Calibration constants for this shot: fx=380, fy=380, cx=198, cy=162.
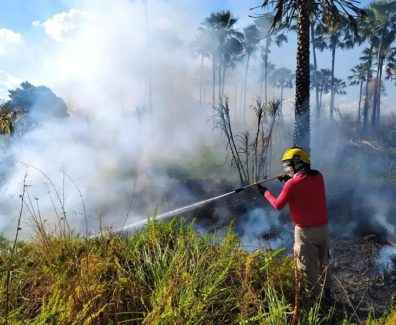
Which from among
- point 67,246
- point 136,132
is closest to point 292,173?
point 67,246

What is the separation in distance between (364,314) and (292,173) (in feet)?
6.07

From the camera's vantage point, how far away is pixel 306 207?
414 centimetres

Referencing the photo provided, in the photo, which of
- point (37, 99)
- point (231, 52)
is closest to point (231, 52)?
point (231, 52)

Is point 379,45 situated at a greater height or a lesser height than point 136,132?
greater

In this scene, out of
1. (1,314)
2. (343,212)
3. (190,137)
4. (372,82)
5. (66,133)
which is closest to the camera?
(1,314)

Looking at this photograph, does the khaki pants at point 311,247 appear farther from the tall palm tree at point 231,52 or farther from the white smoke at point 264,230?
the tall palm tree at point 231,52

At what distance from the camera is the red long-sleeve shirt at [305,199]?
4062 millimetres

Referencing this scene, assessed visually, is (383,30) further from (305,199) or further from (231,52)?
(305,199)

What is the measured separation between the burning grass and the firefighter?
0.74 metres

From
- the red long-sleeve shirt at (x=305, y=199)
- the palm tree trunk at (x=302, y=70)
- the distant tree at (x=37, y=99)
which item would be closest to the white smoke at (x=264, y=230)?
the palm tree trunk at (x=302, y=70)

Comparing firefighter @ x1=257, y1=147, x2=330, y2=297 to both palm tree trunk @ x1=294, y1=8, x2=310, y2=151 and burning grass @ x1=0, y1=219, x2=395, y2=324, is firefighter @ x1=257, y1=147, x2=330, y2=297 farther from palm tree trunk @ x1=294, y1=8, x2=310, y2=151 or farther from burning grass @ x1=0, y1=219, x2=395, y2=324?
palm tree trunk @ x1=294, y1=8, x2=310, y2=151

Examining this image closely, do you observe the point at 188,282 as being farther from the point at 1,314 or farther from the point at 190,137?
the point at 190,137

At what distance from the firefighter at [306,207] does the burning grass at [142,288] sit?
2.43 ft

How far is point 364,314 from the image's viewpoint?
438 cm
